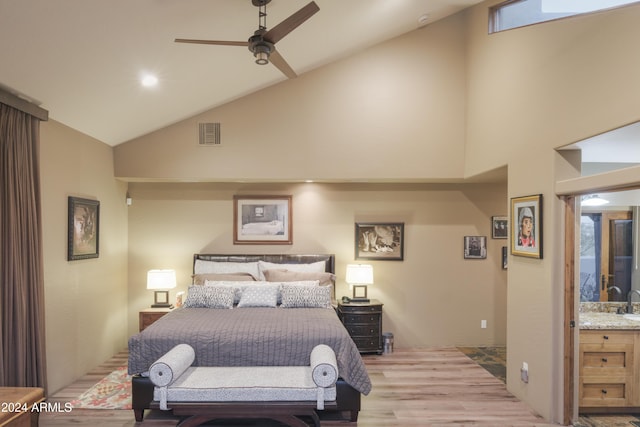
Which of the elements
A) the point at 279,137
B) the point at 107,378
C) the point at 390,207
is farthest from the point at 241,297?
the point at 390,207

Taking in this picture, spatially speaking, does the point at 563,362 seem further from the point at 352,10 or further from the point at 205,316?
the point at 352,10

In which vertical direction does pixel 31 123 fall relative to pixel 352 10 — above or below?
below

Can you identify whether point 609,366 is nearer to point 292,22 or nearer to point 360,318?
point 360,318

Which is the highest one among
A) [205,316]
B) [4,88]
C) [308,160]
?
[4,88]

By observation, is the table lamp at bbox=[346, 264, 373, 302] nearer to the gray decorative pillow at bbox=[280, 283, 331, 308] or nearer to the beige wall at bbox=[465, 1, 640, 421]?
the gray decorative pillow at bbox=[280, 283, 331, 308]

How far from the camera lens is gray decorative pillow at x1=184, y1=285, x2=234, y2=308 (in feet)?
15.3

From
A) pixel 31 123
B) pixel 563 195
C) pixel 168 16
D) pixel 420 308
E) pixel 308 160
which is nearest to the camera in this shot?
pixel 168 16

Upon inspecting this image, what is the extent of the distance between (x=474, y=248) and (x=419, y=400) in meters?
2.62

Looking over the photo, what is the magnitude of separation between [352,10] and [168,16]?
190cm

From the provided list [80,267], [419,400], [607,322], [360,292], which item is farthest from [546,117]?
[80,267]

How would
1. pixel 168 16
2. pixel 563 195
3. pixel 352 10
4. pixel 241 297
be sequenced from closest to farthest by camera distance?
pixel 168 16, pixel 563 195, pixel 352 10, pixel 241 297

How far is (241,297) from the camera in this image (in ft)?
15.8

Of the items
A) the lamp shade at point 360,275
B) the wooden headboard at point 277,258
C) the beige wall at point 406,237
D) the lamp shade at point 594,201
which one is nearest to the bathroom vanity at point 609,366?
the lamp shade at point 594,201

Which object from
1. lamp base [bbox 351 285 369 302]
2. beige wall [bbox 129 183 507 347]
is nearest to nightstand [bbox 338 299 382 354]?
lamp base [bbox 351 285 369 302]
